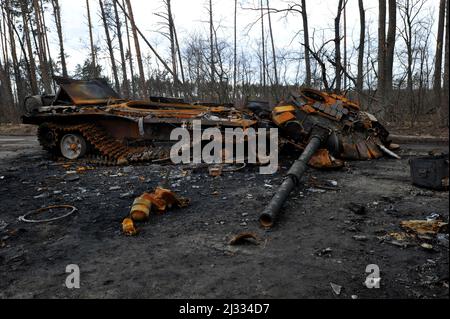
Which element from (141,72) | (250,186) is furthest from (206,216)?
(141,72)

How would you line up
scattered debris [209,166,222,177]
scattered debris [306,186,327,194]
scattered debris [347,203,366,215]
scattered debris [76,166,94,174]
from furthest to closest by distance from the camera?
1. scattered debris [76,166,94,174]
2. scattered debris [209,166,222,177]
3. scattered debris [306,186,327,194]
4. scattered debris [347,203,366,215]

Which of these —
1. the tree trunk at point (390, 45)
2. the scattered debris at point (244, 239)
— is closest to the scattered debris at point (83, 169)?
the scattered debris at point (244, 239)

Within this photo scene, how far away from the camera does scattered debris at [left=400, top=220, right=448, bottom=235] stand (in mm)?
3688

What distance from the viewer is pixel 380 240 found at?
11.8 feet

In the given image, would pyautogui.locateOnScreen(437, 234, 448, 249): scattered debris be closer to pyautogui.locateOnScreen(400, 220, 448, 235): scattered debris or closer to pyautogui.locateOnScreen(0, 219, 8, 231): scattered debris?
pyautogui.locateOnScreen(400, 220, 448, 235): scattered debris

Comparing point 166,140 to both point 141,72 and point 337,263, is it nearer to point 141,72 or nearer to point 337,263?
point 337,263

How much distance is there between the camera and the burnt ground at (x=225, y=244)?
2.80 metres

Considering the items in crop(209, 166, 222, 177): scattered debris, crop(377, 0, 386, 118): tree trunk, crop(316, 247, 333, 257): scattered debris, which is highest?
crop(377, 0, 386, 118): tree trunk

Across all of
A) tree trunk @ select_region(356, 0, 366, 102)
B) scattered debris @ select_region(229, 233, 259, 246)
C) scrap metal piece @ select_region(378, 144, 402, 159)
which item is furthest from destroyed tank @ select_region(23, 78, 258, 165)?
tree trunk @ select_region(356, 0, 366, 102)

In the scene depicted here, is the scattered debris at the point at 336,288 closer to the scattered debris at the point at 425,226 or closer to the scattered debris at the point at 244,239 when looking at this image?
the scattered debris at the point at 244,239

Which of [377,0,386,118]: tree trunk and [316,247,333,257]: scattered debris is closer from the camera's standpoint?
[316,247,333,257]: scattered debris

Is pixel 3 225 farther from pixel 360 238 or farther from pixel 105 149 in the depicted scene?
pixel 360 238

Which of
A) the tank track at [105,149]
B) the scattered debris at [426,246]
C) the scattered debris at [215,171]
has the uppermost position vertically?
the tank track at [105,149]

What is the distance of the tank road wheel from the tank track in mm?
108
